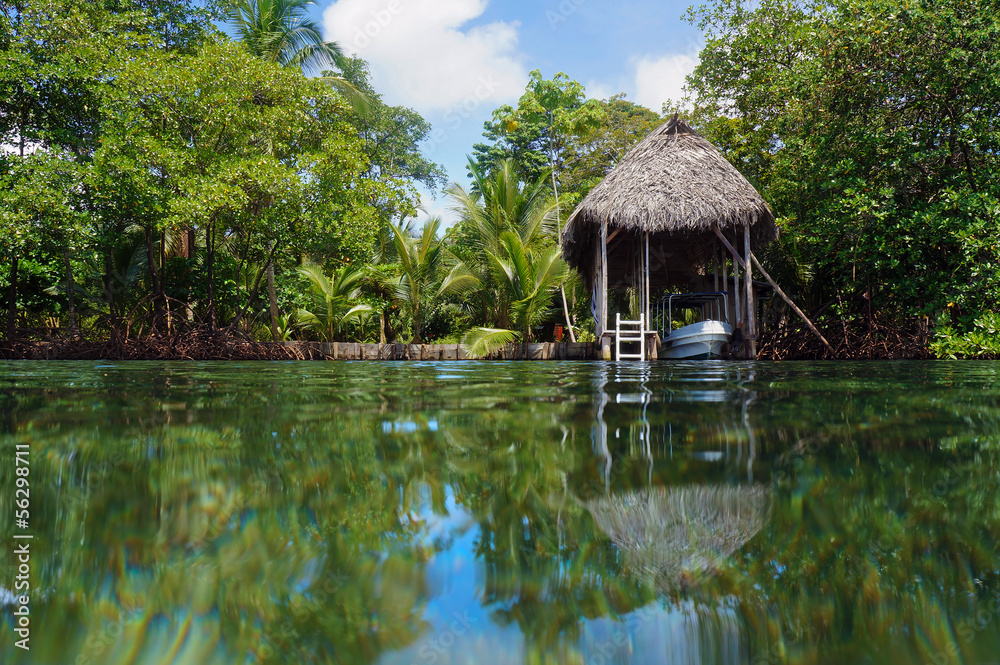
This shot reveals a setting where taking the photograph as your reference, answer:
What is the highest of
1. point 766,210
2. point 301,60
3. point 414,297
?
point 301,60

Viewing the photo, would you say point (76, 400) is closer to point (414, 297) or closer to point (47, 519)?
point (47, 519)

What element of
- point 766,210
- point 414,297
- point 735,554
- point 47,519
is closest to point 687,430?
point 735,554

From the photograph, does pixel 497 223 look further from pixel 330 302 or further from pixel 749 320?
pixel 749 320

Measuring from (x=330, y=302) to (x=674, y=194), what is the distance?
7.97m

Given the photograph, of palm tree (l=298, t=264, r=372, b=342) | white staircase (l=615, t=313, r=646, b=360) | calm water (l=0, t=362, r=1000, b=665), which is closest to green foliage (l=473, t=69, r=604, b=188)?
palm tree (l=298, t=264, r=372, b=342)

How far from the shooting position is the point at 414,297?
14055mm

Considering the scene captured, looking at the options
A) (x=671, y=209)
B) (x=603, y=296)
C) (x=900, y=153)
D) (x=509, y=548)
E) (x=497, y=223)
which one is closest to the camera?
(x=509, y=548)

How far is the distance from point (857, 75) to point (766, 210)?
2406mm

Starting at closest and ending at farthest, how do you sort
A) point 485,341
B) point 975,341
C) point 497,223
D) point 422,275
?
point 975,341 < point 485,341 < point 422,275 < point 497,223

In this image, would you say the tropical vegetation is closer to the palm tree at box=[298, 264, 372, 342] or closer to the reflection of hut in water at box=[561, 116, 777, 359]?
the palm tree at box=[298, 264, 372, 342]

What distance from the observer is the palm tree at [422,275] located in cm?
1367

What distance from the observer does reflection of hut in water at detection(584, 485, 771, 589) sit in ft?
1.82

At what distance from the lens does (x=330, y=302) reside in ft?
43.9

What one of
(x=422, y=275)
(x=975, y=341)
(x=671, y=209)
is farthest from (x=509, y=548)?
(x=422, y=275)
